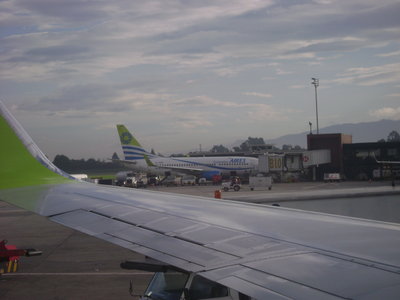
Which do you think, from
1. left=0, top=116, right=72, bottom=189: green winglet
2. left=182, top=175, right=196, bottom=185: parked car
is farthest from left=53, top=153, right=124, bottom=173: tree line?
left=0, top=116, right=72, bottom=189: green winglet

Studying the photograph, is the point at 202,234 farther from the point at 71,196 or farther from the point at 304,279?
the point at 71,196

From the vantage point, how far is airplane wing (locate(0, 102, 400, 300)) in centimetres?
366

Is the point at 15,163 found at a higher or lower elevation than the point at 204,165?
higher

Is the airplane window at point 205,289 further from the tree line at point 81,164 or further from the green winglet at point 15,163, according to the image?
the tree line at point 81,164

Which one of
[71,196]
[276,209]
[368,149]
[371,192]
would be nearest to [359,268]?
[276,209]

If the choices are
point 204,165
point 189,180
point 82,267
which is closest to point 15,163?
point 82,267

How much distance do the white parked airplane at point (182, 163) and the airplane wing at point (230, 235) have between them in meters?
64.8

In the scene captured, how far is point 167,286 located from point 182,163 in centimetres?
6866

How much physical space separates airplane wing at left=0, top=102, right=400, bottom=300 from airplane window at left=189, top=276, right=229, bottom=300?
60cm

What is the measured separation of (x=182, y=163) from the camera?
7500 centimetres

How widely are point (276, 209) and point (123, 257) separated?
39.8ft

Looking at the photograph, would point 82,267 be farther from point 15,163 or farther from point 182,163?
point 182,163

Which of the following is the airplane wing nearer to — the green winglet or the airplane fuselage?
the green winglet

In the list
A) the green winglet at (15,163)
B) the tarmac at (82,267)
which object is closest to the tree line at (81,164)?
the tarmac at (82,267)
